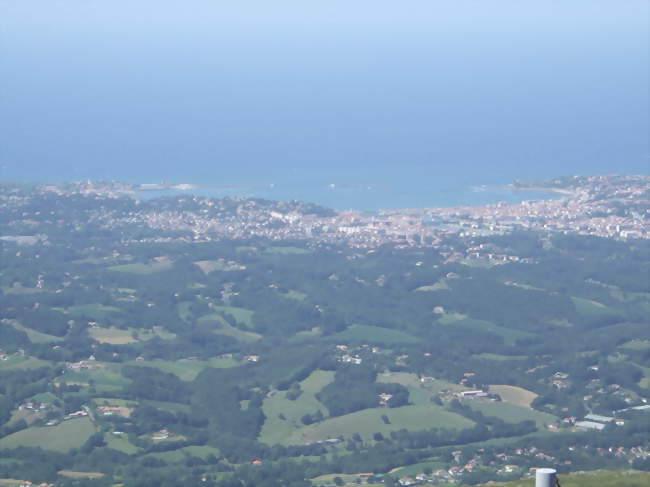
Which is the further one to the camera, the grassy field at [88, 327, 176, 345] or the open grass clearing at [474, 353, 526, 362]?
the grassy field at [88, 327, 176, 345]

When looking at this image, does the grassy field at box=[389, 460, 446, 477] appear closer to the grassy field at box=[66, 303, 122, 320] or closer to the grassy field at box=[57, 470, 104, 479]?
the grassy field at box=[57, 470, 104, 479]

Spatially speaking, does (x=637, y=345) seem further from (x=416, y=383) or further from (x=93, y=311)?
(x=93, y=311)

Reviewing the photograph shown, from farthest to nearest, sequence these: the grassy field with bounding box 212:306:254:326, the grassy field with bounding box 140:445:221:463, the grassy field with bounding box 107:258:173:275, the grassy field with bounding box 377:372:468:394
Result: 1. the grassy field with bounding box 107:258:173:275
2. the grassy field with bounding box 212:306:254:326
3. the grassy field with bounding box 377:372:468:394
4. the grassy field with bounding box 140:445:221:463

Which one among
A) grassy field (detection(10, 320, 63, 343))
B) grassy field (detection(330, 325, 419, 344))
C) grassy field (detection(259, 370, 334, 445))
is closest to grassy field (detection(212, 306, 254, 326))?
grassy field (detection(330, 325, 419, 344))

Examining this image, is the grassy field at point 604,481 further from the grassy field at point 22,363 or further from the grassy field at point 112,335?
the grassy field at point 112,335

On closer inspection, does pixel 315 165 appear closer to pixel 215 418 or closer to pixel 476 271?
pixel 476 271

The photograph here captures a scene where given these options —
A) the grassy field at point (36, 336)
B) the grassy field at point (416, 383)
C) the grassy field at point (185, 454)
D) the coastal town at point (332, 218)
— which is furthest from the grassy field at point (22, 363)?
the coastal town at point (332, 218)

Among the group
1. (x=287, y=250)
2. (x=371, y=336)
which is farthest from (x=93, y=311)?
(x=287, y=250)
